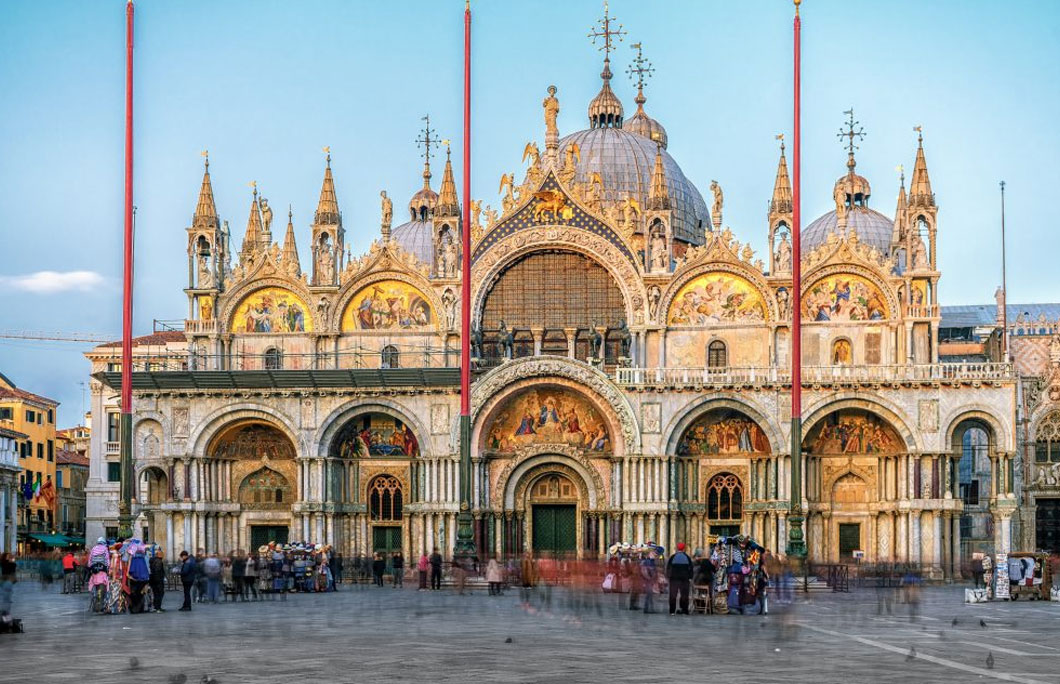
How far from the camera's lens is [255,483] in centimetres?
7075

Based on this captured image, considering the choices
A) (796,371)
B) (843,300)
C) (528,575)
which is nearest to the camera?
(796,371)

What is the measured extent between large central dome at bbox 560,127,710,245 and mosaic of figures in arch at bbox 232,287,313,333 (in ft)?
58.2

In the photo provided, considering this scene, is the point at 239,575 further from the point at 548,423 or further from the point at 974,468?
the point at 974,468

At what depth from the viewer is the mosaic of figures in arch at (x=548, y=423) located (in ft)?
222

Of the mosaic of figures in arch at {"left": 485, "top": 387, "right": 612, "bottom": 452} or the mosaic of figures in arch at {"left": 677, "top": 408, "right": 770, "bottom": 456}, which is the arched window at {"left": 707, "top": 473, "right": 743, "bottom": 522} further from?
the mosaic of figures in arch at {"left": 485, "top": 387, "right": 612, "bottom": 452}

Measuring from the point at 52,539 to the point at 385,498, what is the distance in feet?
109

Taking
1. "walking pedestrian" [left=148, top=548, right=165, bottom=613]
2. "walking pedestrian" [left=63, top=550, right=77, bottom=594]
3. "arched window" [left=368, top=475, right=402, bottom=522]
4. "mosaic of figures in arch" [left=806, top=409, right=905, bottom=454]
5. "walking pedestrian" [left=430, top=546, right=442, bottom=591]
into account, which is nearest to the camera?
"walking pedestrian" [left=148, top=548, right=165, bottom=613]

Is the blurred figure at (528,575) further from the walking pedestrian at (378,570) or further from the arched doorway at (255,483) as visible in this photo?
the arched doorway at (255,483)

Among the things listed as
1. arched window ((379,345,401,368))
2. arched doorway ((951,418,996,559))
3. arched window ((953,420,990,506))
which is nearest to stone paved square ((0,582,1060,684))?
arched window ((379,345,401,368))

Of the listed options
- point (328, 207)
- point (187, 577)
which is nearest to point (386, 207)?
point (328, 207)

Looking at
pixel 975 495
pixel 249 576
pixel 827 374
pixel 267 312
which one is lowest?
pixel 249 576

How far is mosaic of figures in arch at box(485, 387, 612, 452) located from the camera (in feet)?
222

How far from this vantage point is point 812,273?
68125 millimetres

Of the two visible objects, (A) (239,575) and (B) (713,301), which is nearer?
(A) (239,575)
